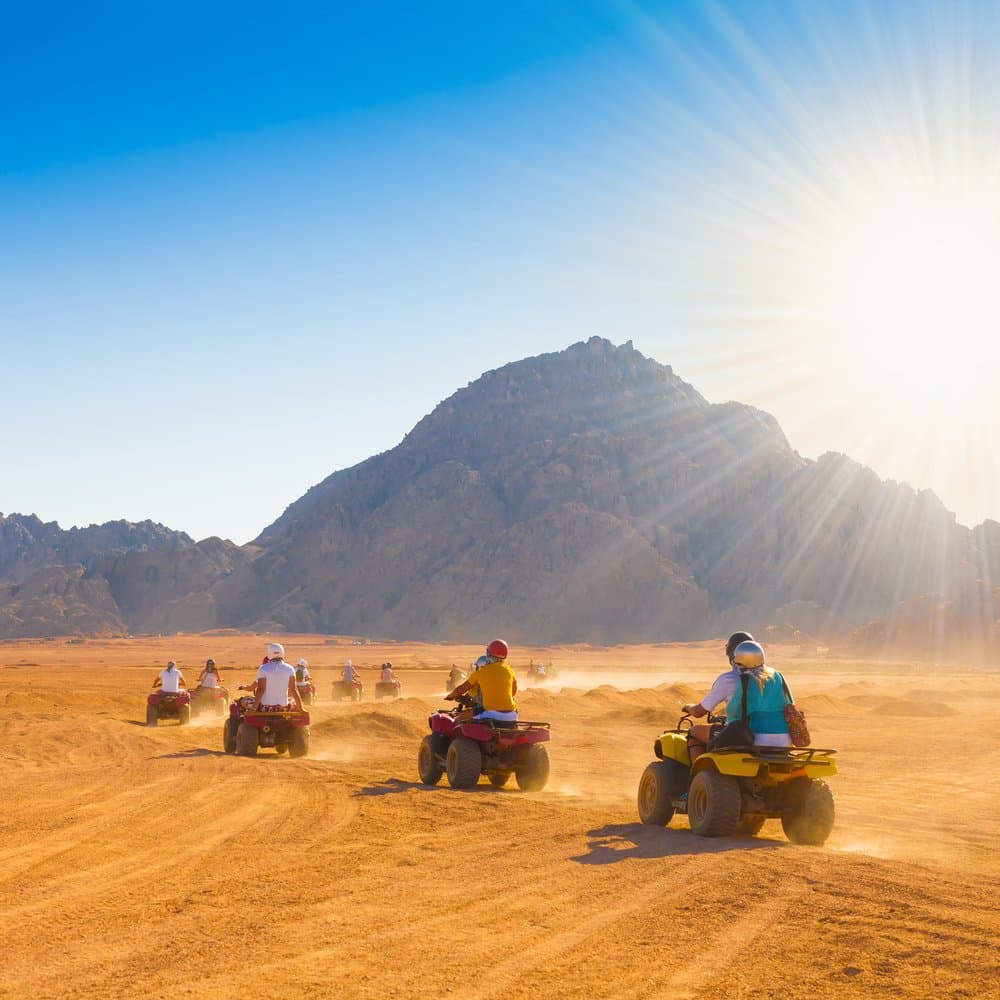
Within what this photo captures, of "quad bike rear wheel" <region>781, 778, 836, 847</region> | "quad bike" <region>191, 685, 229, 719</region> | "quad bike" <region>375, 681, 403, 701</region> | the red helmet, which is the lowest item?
"quad bike" <region>375, 681, 403, 701</region>

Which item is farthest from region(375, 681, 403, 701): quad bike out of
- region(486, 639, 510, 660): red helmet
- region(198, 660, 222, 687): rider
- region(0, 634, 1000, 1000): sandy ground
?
region(486, 639, 510, 660): red helmet

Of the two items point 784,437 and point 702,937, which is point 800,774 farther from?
point 784,437

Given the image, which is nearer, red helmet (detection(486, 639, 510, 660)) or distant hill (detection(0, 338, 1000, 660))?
red helmet (detection(486, 639, 510, 660))

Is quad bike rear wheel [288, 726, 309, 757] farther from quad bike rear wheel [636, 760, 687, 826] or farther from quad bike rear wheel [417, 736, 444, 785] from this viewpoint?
quad bike rear wheel [636, 760, 687, 826]

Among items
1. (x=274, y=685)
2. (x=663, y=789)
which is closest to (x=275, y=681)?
(x=274, y=685)

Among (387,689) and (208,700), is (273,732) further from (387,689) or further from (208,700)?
(387,689)

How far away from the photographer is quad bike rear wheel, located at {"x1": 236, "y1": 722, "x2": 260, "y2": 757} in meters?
19.7

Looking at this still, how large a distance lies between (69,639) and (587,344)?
102m

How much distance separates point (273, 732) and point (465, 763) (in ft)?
19.3

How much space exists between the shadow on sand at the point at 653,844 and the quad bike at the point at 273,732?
9.49 meters

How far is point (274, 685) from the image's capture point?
1977 centimetres

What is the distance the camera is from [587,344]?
199m

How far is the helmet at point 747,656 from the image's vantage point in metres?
10.8

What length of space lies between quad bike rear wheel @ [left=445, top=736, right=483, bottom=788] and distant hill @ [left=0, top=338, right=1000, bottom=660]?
421ft
